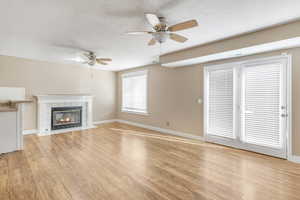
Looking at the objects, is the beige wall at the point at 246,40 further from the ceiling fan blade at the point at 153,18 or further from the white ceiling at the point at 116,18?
the ceiling fan blade at the point at 153,18

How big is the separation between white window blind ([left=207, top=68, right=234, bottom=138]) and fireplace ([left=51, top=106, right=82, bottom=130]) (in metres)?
4.88

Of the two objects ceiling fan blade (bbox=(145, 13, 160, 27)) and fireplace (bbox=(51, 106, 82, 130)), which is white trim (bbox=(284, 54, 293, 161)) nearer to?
ceiling fan blade (bbox=(145, 13, 160, 27))

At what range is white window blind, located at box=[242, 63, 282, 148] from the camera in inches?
128

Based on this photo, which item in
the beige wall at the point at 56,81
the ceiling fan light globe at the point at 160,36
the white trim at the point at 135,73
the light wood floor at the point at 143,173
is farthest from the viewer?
the white trim at the point at 135,73

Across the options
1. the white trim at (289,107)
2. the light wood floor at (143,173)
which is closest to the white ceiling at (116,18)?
the white trim at (289,107)

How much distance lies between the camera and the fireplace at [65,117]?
5621 mm

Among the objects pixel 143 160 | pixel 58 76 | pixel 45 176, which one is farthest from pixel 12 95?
pixel 143 160

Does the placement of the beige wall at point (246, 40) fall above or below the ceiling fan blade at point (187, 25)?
above

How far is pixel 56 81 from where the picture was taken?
5.79m

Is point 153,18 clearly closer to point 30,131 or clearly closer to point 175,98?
point 175,98

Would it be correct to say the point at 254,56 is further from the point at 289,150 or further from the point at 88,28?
the point at 88,28

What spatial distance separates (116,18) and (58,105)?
4.54 meters

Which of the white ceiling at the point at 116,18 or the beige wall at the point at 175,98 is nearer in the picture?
the white ceiling at the point at 116,18

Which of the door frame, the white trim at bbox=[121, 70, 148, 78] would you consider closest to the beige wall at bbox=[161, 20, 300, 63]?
the door frame
